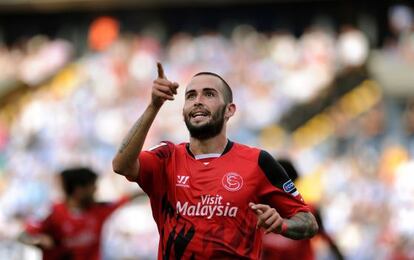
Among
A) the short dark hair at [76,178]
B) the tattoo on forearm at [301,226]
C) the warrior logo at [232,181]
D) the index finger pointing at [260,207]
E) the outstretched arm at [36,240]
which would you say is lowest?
the outstretched arm at [36,240]

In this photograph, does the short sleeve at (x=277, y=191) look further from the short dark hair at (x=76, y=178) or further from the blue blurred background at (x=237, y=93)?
the blue blurred background at (x=237, y=93)

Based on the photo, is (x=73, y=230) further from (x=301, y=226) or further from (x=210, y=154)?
(x=301, y=226)

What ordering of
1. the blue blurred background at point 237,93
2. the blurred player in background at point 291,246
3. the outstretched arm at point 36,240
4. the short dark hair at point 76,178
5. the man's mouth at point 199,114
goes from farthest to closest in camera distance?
the blue blurred background at point 237,93 < the short dark hair at point 76,178 < the outstretched arm at point 36,240 < the blurred player in background at point 291,246 < the man's mouth at point 199,114

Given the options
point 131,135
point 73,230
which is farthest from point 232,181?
point 73,230

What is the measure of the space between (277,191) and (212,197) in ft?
1.34

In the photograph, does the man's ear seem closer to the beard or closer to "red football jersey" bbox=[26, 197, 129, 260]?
the beard

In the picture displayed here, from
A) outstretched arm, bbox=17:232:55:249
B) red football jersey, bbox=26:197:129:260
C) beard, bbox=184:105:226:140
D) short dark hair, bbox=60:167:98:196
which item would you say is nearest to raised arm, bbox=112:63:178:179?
beard, bbox=184:105:226:140

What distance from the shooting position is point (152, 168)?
5688 mm

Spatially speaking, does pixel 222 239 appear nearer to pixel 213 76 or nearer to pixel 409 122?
pixel 213 76

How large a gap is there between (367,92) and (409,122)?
191 centimetres

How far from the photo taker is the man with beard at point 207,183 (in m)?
5.46

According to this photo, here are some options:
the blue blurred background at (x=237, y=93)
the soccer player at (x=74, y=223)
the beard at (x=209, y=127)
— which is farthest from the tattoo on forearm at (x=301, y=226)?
the blue blurred background at (x=237, y=93)

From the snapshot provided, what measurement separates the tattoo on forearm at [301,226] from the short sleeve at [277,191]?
0.06 meters

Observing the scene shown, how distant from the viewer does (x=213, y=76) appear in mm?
5797
